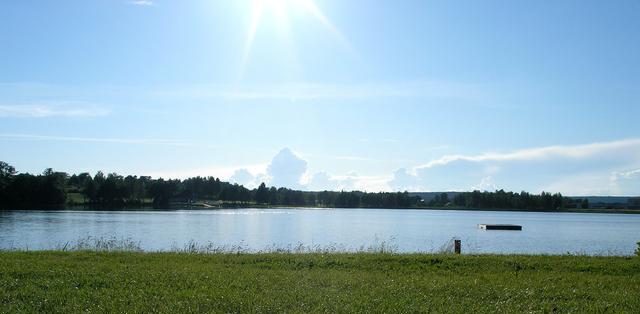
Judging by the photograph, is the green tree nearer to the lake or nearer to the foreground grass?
the lake

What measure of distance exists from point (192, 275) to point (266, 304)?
12.1ft

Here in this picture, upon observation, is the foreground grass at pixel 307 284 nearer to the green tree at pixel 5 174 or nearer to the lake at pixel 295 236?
the lake at pixel 295 236

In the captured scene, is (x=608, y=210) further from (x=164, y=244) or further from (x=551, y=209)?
(x=164, y=244)

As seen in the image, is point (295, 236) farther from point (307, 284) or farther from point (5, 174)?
point (5, 174)

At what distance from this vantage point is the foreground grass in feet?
33.9

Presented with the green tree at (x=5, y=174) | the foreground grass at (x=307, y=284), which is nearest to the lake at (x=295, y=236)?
the foreground grass at (x=307, y=284)

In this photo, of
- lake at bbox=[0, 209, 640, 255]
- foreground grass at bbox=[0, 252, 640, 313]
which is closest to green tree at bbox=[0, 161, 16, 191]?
lake at bbox=[0, 209, 640, 255]

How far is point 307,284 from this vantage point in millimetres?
12500

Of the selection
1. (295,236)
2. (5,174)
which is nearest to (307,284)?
(295,236)

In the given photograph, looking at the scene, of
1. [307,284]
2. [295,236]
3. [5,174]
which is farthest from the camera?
[5,174]

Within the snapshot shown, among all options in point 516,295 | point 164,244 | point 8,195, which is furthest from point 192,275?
point 8,195

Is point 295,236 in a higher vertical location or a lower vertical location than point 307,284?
lower

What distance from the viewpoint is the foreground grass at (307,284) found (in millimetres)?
10328

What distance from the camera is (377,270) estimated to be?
15664mm
